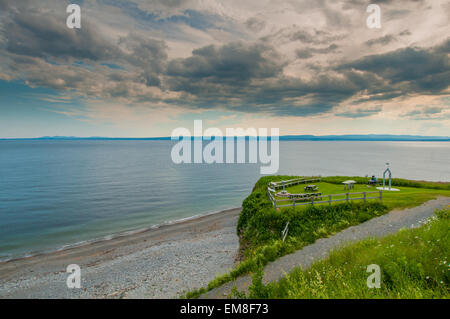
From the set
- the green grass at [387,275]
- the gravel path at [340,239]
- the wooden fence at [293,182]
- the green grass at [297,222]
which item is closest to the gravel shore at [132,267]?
the green grass at [297,222]

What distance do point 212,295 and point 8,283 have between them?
17.0 m

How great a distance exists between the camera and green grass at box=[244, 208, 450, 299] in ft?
19.8

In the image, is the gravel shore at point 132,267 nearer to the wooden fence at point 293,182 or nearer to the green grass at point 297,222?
the green grass at point 297,222

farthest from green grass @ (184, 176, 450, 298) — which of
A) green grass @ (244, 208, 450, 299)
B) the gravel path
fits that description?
green grass @ (244, 208, 450, 299)

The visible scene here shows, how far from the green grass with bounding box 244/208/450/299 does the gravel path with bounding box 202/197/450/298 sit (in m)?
1.76

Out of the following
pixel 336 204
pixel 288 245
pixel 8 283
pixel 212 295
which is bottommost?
pixel 8 283

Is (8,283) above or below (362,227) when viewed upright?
below

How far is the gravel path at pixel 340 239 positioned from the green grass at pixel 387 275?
1.76 metres

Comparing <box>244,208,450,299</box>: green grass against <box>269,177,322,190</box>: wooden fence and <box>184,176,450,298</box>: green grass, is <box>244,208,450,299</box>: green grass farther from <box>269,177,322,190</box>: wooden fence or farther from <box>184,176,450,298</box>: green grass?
<box>269,177,322,190</box>: wooden fence

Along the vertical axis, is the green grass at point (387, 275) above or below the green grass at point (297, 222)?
above

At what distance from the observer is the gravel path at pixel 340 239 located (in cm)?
1099
